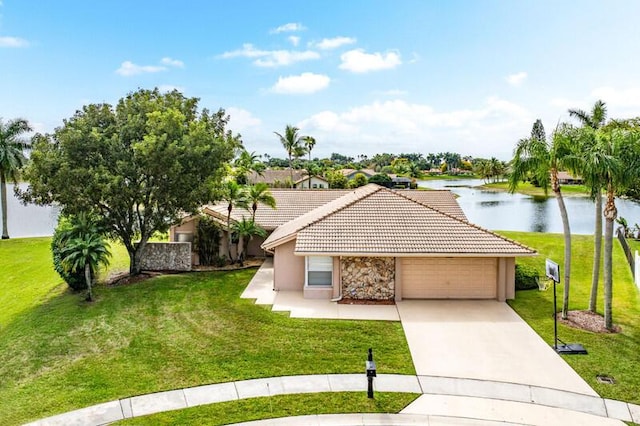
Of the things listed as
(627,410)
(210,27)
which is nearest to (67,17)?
(210,27)

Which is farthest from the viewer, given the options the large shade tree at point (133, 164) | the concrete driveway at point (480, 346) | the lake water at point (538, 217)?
the lake water at point (538, 217)

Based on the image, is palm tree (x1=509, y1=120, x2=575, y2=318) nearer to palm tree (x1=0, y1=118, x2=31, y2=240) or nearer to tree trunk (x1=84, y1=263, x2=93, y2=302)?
tree trunk (x1=84, y1=263, x2=93, y2=302)

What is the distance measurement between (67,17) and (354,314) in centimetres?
1983

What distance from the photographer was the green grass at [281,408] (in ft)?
29.9

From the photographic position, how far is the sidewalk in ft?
30.0

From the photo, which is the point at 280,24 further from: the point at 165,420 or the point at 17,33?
the point at 165,420

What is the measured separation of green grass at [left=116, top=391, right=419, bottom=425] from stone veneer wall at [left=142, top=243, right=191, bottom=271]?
12.9m

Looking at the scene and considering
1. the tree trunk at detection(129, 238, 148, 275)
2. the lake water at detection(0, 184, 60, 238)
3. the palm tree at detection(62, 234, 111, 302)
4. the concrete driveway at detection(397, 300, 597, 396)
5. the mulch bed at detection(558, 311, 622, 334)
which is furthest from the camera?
the lake water at detection(0, 184, 60, 238)

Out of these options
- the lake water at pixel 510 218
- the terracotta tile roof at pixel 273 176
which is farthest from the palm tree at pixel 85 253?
the terracotta tile roof at pixel 273 176

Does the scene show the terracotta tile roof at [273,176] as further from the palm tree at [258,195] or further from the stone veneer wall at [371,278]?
the stone veneer wall at [371,278]

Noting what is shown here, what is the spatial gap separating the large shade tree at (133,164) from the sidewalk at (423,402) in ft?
34.9

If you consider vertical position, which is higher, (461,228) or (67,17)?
(67,17)

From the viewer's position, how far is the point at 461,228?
17.5 meters

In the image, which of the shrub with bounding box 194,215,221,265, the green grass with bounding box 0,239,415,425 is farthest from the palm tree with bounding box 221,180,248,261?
the green grass with bounding box 0,239,415,425
